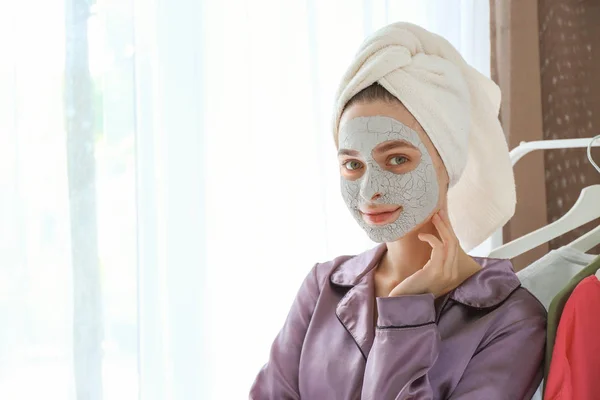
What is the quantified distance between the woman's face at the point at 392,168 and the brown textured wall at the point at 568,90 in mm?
1094

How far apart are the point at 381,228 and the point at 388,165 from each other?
106 millimetres

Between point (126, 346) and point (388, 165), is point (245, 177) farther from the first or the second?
point (388, 165)

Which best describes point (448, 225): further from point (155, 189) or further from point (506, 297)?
point (155, 189)

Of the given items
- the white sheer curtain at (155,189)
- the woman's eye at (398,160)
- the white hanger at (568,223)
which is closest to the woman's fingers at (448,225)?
the woman's eye at (398,160)

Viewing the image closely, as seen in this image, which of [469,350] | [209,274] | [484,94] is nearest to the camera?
[469,350]

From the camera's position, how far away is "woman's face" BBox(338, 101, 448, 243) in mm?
1260

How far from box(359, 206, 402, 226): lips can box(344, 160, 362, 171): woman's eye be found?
0.08 metres

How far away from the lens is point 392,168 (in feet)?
4.16

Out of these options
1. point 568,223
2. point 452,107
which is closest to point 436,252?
point 452,107

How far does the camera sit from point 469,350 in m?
1.23

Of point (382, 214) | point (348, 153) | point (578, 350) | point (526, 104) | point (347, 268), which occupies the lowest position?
point (578, 350)

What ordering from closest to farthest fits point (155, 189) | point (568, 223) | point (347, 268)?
point (347, 268) → point (568, 223) → point (155, 189)

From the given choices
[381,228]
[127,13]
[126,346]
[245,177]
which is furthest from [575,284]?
[127,13]

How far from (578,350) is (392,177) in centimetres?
40
